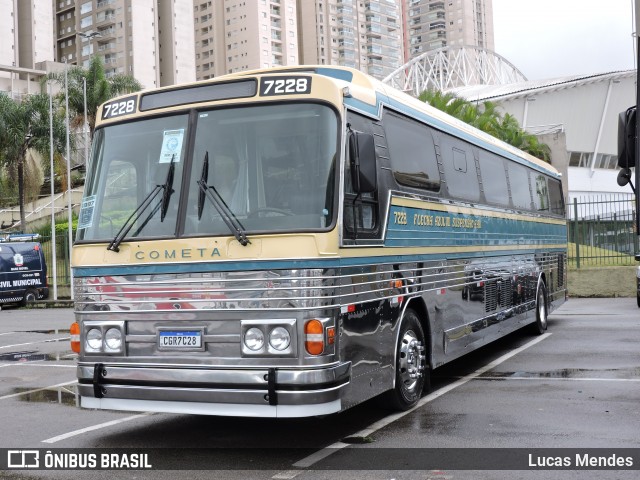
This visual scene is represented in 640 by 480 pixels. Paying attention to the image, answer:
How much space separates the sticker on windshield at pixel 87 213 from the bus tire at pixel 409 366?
3089 mm

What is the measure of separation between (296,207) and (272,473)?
6.76ft

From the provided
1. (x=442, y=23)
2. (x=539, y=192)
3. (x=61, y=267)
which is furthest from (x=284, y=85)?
(x=442, y=23)

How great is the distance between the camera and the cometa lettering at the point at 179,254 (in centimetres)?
671

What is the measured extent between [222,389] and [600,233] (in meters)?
20.5

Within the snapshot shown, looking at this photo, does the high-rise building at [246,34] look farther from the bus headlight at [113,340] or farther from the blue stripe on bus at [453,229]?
the bus headlight at [113,340]

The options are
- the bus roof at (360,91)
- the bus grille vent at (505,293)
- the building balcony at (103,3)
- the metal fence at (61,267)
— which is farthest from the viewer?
the building balcony at (103,3)

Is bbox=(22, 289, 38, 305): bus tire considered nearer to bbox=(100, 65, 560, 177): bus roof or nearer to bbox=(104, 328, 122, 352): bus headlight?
bbox=(100, 65, 560, 177): bus roof

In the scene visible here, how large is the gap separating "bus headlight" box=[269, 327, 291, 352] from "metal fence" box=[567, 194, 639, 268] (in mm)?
19682

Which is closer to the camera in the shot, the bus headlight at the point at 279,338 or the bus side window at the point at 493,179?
the bus headlight at the point at 279,338

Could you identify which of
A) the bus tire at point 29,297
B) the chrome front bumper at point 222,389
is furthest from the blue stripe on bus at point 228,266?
the bus tire at point 29,297

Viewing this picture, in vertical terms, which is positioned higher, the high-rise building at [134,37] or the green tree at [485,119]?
the high-rise building at [134,37]

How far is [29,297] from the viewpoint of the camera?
116 ft

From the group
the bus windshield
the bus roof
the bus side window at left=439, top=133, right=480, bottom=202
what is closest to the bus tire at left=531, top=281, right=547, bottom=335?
the bus side window at left=439, top=133, right=480, bottom=202

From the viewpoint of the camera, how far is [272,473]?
6.29 meters
